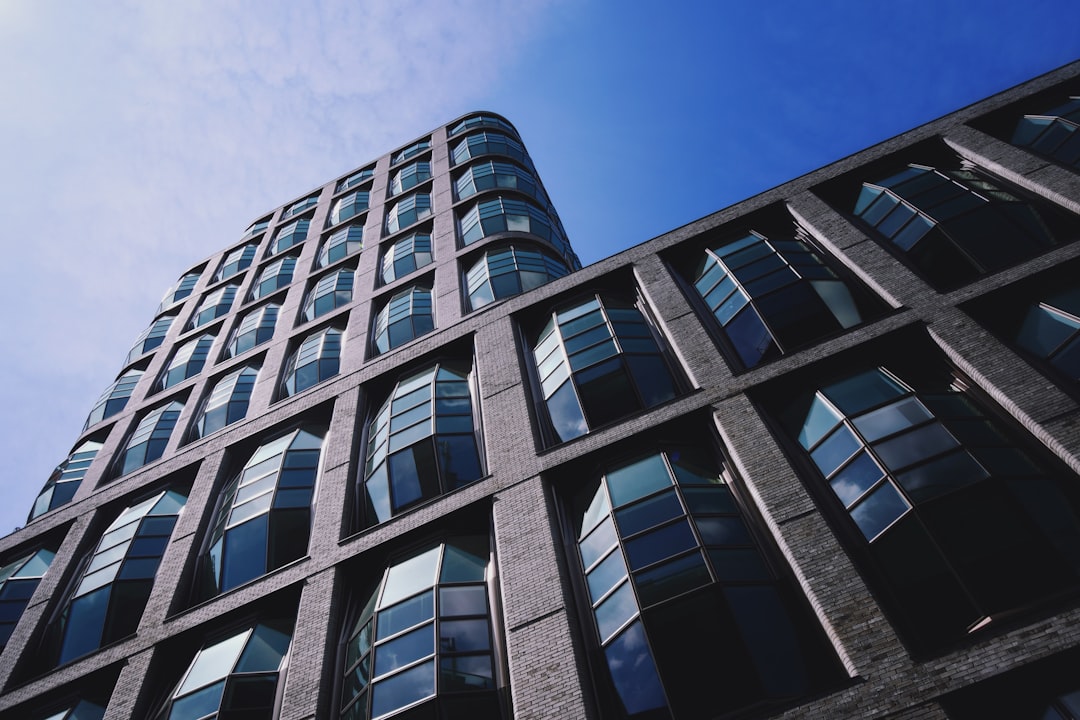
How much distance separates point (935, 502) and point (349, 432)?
12.7 m

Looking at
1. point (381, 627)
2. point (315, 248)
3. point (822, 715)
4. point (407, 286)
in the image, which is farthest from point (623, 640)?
point (315, 248)

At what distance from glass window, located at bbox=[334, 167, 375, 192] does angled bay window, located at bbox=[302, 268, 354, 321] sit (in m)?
10.6

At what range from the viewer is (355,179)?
1556 inches

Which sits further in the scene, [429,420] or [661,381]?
[429,420]

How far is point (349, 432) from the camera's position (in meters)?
18.3

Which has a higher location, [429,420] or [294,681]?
[429,420]

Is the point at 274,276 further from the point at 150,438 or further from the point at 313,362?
the point at 313,362

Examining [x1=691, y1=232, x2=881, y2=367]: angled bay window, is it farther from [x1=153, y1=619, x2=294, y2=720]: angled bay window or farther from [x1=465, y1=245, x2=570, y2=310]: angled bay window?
[x1=153, y1=619, x2=294, y2=720]: angled bay window

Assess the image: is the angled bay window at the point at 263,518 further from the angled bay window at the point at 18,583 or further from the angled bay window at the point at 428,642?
the angled bay window at the point at 18,583

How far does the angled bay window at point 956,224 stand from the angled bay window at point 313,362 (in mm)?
15507

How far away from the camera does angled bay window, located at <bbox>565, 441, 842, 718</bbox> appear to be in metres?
9.88

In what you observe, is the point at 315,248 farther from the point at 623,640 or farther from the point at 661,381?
the point at 623,640

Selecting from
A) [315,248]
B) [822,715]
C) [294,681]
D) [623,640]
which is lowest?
[822,715]

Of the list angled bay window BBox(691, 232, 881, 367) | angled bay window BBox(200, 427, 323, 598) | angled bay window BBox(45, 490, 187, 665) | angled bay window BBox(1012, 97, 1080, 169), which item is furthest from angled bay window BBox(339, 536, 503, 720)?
angled bay window BBox(1012, 97, 1080, 169)
